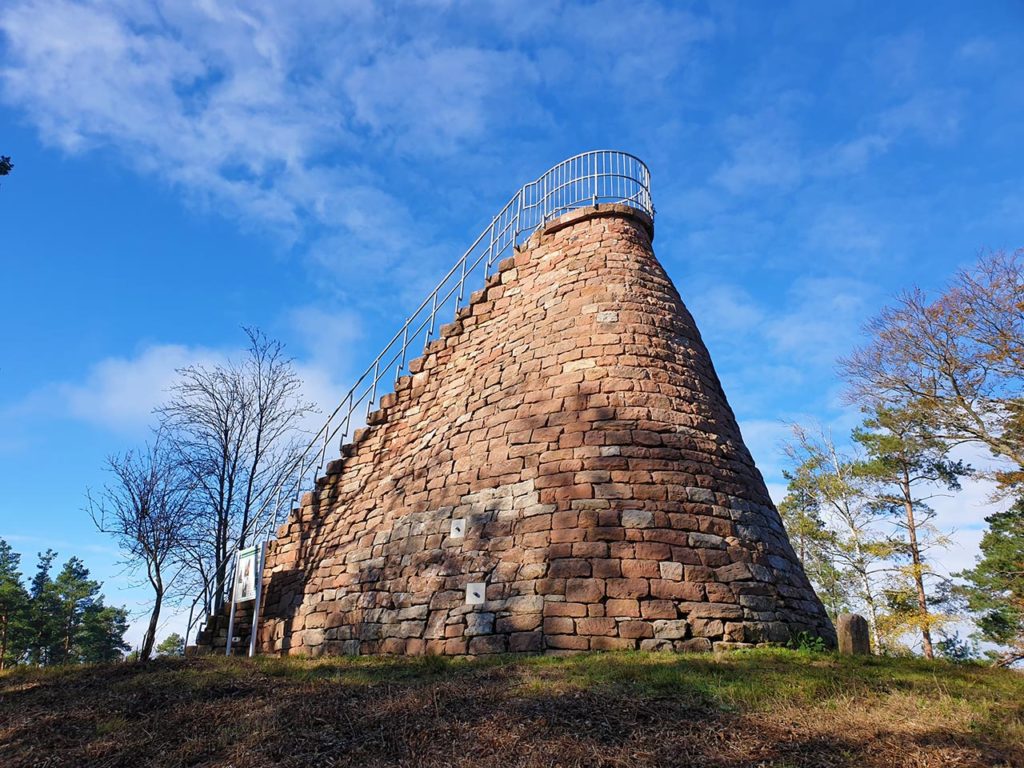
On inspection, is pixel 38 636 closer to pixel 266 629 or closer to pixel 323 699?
pixel 266 629

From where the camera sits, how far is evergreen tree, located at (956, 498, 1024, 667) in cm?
1771

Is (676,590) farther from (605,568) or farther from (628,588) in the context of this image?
(605,568)

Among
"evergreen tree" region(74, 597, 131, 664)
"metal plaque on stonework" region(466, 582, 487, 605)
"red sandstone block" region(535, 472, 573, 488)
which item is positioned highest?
"red sandstone block" region(535, 472, 573, 488)

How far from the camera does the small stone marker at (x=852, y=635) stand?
321 inches

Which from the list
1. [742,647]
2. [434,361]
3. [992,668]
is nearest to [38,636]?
[434,361]

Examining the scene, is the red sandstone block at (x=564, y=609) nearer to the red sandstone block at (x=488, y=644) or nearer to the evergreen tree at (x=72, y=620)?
the red sandstone block at (x=488, y=644)

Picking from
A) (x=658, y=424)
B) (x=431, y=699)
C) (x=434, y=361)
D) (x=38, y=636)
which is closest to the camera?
(x=431, y=699)

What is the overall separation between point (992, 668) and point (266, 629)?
33.6 feet

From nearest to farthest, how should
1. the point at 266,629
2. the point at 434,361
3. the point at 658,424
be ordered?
the point at 658,424 < the point at 266,629 < the point at 434,361

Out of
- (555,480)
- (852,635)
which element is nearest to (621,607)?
(555,480)

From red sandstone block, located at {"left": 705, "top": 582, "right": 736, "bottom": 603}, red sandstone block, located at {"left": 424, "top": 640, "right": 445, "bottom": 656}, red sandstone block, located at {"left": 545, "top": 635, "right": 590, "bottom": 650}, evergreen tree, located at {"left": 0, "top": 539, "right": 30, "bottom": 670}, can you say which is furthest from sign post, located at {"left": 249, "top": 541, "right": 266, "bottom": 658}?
evergreen tree, located at {"left": 0, "top": 539, "right": 30, "bottom": 670}

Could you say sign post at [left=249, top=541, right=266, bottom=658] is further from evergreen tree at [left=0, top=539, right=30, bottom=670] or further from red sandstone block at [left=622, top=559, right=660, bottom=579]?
evergreen tree at [left=0, top=539, right=30, bottom=670]

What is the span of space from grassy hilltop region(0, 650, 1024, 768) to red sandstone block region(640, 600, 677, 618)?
0.56 meters

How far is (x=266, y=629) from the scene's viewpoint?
11.5m
